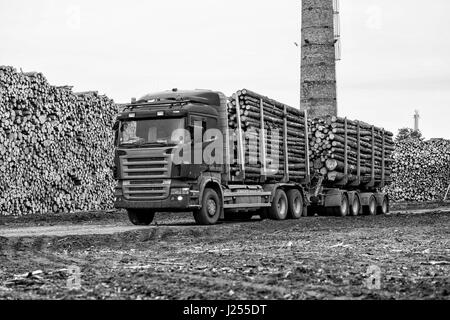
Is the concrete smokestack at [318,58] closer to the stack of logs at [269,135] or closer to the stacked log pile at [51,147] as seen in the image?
the stack of logs at [269,135]

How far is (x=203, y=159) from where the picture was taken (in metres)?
21.4

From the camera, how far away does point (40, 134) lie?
88.4ft

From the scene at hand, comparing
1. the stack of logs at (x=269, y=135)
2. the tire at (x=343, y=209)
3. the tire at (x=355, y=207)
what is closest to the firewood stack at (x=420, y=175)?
the tire at (x=355, y=207)

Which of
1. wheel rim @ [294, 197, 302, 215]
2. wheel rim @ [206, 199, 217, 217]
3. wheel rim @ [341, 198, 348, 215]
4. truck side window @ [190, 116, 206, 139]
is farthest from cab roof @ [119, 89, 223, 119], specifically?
wheel rim @ [341, 198, 348, 215]

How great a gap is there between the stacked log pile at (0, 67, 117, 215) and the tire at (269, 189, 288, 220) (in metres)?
7.18

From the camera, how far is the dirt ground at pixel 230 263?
8609 millimetres

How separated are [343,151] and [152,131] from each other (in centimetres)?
1017

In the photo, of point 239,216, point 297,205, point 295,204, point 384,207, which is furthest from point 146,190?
point 384,207

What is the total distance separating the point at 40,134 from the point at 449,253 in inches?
654

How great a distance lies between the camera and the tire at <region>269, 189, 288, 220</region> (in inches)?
981

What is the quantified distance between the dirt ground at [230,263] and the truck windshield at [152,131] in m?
2.55

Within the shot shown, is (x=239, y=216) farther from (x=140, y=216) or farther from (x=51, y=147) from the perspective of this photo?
(x=51, y=147)

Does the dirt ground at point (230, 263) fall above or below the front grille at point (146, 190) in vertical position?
below

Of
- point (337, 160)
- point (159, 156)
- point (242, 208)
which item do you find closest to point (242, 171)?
point (242, 208)
